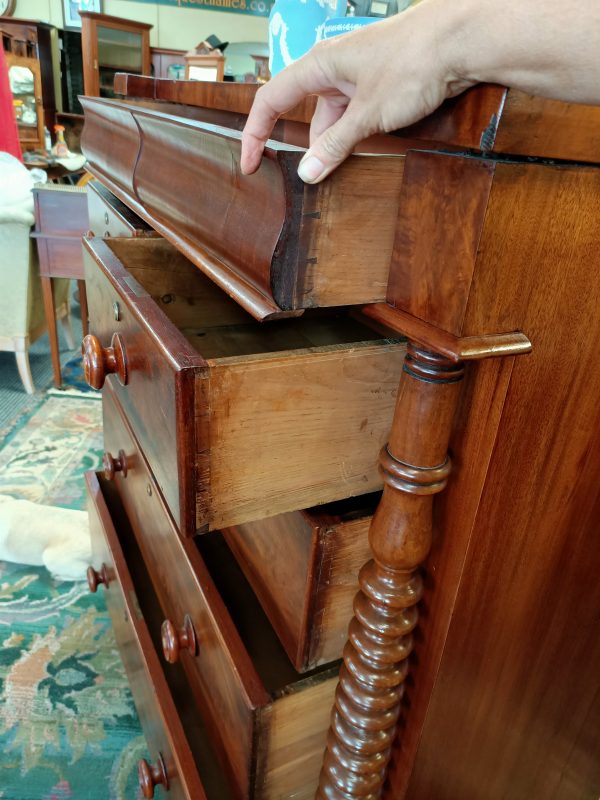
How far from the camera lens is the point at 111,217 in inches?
33.3

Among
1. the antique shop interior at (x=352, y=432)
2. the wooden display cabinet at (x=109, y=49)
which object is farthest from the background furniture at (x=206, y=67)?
the wooden display cabinet at (x=109, y=49)

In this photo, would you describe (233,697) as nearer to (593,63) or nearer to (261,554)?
(261,554)

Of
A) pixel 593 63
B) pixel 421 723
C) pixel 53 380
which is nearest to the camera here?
pixel 593 63

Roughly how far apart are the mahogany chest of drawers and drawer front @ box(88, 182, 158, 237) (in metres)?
0.07

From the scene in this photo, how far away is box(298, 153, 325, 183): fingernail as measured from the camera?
0.29 metres

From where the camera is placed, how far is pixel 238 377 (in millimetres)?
358

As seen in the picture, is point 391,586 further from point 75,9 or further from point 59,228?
point 75,9

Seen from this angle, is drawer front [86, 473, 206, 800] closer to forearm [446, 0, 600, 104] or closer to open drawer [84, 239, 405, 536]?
open drawer [84, 239, 405, 536]

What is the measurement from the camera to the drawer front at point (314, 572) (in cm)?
44

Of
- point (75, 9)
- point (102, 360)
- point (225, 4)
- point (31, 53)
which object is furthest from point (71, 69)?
point (102, 360)

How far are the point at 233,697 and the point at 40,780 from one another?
499mm

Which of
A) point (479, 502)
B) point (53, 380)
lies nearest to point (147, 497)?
point (479, 502)

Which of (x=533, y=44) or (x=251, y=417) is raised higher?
(x=533, y=44)

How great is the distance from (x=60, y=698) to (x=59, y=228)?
4.15 ft
